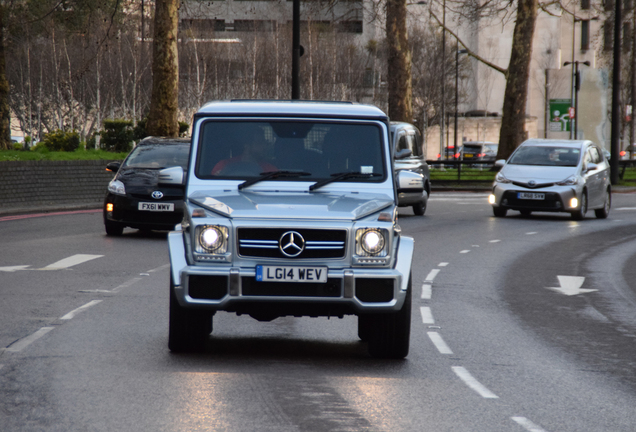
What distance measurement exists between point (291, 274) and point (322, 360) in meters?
0.88

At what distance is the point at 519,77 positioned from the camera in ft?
135

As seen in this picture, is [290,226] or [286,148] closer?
[290,226]

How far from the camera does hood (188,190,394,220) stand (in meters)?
7.10

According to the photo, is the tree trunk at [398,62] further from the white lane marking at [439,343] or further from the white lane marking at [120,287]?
the white lane marking at [439,343]

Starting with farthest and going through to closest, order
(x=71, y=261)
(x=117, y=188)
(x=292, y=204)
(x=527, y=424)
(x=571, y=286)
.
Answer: (x=117, y=188) < (x=71, y=261) < (x=571, y=286) < (x=292, y=204) < (x=527, y=424)

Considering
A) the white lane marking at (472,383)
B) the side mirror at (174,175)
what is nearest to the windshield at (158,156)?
the side mirror at (174,175)

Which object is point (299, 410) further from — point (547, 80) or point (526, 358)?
point (547, 80)

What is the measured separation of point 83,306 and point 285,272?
3.66 m

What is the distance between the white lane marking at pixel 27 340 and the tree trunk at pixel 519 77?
34.0m

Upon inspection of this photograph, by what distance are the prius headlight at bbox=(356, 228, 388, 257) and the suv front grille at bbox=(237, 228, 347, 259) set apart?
106 millimetres

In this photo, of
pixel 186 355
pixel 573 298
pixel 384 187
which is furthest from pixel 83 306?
pixel 573 298

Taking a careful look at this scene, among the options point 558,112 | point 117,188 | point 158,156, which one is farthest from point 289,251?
point 558,112

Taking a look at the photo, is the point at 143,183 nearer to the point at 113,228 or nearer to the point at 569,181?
the point at 113,228

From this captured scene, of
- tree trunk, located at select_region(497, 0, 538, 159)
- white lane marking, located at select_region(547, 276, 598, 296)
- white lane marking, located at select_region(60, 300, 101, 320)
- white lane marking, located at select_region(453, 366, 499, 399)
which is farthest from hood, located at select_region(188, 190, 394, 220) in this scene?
tree trunk, located at select_region(497, 0, 538, 159)
